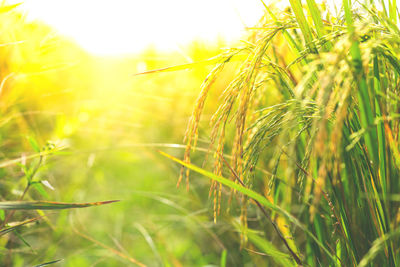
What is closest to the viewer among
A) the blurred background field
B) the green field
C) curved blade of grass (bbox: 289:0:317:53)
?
the green field

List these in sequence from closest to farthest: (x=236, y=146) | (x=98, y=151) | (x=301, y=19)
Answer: (x=236, y=146), (x=301, y=19), (x=98, y=151)

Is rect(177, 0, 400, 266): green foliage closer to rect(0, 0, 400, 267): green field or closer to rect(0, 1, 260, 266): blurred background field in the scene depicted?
rect(0, 0, 400, 267): green field

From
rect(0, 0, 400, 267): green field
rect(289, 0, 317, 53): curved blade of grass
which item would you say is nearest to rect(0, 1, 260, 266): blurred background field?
rect(0, 0, 400, 267): green field

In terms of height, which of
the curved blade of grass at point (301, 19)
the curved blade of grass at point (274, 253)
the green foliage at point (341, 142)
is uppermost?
the curved blade of grass at point (301, 19)

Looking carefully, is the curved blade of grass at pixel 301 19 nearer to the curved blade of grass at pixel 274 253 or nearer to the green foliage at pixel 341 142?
the green foliage at pixel 341 142

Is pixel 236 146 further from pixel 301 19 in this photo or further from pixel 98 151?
pixel 98 151

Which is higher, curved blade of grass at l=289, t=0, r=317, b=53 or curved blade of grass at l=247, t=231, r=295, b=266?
curved blade of grass at l=289, t=0, r=317, b=53

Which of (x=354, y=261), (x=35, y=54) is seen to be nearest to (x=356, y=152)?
(x=354, y=261)

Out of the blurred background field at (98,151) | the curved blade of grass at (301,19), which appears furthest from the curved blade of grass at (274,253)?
the curved blade of grass at (301,19)

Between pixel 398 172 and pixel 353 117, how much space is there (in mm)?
150

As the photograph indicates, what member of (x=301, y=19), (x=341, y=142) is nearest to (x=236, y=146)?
(x=341, y=142)

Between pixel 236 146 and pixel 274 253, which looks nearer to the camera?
pixel 236 146

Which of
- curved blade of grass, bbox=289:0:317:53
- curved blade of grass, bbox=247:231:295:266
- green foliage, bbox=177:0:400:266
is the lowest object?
curved blade of grass, bbox=247:231:295:266

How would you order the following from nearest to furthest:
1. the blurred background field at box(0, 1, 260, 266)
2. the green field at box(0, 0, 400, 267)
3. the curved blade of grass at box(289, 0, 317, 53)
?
the green field at box(0, 0, 400, 267)
the curved blade of grass at box(289, 0, 317, 53)
the blurred background field at box(0, 1, 260, 266)
